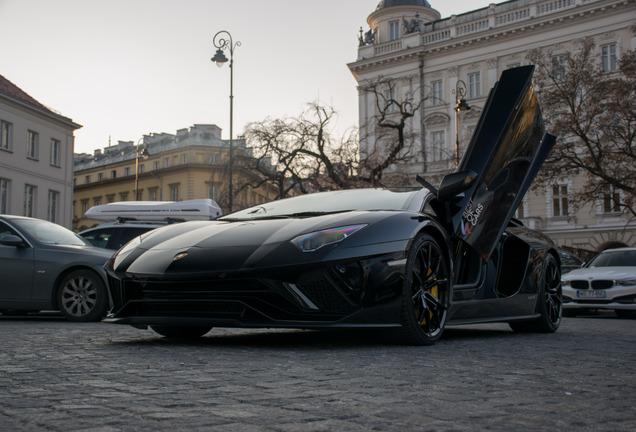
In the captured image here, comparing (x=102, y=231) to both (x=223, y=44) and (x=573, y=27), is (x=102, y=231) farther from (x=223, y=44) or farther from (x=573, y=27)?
(x=573, y=27)

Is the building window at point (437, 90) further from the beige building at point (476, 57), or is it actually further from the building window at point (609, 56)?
the building window at point (609, 56)

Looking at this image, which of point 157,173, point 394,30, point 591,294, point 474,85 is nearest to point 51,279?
point 591,294

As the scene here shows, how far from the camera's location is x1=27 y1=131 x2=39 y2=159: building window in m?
42.9

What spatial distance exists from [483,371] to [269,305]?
1.46 metres

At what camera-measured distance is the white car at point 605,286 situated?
13.2 m

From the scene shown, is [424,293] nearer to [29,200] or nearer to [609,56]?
[29,200]

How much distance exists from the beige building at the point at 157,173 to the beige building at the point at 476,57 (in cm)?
1903

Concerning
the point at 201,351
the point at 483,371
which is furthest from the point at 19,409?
the point at 483,371

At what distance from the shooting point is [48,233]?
31.5 feet

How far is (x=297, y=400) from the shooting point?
9.46ft

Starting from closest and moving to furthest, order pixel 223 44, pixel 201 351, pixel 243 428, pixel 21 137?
pixel 243 428 < pixel 201 351 < pixel 223 44 < pixel 21 137

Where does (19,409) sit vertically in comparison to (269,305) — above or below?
below

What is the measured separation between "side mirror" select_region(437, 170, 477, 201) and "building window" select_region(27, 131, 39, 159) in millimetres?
41299

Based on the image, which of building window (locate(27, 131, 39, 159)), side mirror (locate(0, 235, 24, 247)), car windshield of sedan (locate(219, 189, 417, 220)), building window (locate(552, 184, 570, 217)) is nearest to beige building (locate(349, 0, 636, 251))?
building window (locate(552, 184, 570, 217))
